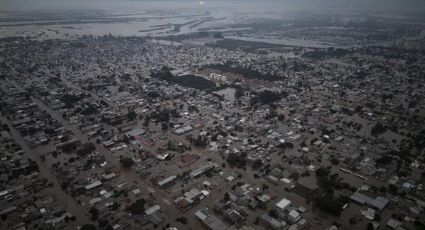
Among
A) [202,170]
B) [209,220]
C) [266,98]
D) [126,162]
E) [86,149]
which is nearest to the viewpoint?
[209,220]

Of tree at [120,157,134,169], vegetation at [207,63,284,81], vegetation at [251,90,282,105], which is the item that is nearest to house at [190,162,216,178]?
tree at [120,157,134,169]

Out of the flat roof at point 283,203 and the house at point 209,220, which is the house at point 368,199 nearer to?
the flat roof at point 283,203

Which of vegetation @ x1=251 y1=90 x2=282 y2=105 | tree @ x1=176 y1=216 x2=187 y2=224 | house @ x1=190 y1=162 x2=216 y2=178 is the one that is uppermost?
vegetation @ x1=251 y1=90 x2=282 y2=105

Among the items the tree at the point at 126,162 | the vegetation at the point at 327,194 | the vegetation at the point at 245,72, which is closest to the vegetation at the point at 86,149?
the tree at the point at 126,162

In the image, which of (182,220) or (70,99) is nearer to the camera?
(182,220)

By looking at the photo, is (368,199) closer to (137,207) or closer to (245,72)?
(137,207)

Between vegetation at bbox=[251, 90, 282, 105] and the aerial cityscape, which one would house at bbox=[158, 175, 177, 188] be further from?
vegetation at bbox=[251, 90, 282, 105]

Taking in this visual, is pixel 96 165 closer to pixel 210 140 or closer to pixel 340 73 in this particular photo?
pixel 210 140

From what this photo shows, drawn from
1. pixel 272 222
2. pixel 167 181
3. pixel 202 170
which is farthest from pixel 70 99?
pixel 272 222
